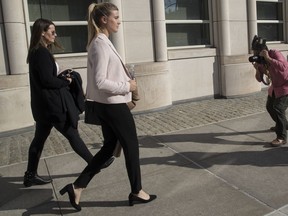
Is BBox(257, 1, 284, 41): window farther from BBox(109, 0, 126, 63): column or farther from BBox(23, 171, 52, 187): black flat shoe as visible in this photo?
BBox(23, 171, 52, 187): black flat shoe

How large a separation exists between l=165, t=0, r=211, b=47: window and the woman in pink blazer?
558 cm

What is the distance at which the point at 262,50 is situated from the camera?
16.0 feet

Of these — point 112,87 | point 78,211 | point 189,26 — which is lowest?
point 78,211

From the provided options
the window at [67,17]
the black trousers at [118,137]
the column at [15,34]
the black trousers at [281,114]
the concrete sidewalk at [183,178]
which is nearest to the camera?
the black trousers at [118,137]

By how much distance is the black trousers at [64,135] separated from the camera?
12.4ft

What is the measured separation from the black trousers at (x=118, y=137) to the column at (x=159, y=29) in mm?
4833

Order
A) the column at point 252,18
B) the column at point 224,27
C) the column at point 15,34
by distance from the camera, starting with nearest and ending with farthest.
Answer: the column at point 15,34, the column at point 224,27, the column at point 252,18

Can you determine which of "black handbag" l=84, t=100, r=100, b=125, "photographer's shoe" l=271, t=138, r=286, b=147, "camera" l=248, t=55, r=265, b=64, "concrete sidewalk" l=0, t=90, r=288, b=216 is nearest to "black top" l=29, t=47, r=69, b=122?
"black handbag" l=84, t=100, r=100, b=125

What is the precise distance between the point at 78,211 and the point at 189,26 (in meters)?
6.55

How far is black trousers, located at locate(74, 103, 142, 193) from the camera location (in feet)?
10.3

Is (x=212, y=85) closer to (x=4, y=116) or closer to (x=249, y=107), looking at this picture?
(x=249, y=107)

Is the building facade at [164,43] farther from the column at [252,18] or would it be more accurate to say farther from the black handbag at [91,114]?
the black handbag at [91,114]

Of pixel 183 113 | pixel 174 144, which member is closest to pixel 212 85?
pixel 183 113

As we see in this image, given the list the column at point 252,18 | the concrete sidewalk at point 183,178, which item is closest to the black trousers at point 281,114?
the concrete sidewalk at point 183,178
